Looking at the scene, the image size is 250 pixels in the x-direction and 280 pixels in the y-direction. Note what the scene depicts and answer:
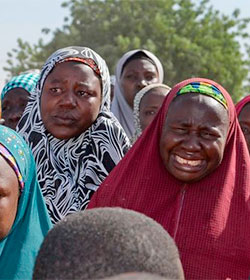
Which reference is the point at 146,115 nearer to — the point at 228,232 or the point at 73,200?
the point at 73,200

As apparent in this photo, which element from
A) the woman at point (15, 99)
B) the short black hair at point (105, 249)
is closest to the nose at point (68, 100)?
the woman at point (15, 99)

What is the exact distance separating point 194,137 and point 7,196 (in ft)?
3.30

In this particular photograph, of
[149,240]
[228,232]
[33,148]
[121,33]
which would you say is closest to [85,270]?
[149,240]

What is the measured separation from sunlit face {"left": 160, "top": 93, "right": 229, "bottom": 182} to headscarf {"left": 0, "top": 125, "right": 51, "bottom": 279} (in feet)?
2.36

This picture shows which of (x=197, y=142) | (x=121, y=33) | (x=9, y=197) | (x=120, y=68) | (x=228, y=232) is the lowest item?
(x=228, y=232)

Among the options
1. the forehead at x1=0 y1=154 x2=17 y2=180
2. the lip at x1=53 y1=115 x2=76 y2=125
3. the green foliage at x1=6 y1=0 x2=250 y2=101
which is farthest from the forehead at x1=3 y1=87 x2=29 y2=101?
the green foliage at x1=6 y1=0 x2=250 y2=101

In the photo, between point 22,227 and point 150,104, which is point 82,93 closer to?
point 22,227

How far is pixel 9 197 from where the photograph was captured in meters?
2.75

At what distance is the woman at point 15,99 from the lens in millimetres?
5496

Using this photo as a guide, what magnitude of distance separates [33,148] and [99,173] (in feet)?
1.49

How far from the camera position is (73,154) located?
12.5 feet

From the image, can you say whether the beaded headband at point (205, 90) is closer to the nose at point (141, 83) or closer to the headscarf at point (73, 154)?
the headscarf at point (73, 154)

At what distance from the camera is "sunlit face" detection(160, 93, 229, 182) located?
10.5 ft

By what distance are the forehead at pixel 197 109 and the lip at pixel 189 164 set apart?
0.20 metres
